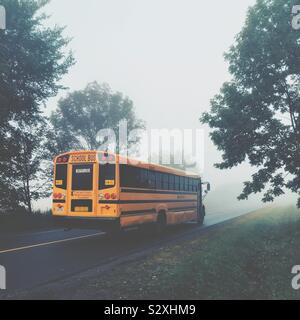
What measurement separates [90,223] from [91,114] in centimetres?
2379

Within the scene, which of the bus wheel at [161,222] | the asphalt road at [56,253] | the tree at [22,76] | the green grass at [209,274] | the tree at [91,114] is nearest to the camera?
the green grass at [209,274]

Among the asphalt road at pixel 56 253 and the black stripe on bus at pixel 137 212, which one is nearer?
the asphalt road at pixel 56 253

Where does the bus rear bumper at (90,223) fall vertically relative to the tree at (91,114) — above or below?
below

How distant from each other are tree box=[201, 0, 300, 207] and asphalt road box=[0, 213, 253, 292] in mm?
6585

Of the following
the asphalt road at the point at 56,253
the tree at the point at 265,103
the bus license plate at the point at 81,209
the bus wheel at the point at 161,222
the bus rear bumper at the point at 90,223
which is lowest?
the asphalt road at the point at 56,253

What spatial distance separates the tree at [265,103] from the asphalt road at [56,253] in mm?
6585

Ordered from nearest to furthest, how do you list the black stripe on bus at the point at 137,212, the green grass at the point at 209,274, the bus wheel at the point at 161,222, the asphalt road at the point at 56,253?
the green grass at the point at 209,274, the asphalt road at the point at 56,253, the black stripe on bus at the point at 137,212, the bus wheel at the point at 161,222

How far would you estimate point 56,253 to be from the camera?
34.4ft

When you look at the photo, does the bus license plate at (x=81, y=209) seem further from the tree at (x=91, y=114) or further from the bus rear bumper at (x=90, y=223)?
the tree at (x=91, y=114)

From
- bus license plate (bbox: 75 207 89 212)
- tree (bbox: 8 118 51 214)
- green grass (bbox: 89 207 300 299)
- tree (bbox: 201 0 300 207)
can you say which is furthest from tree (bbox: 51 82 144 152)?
green grass (bbox: 89 207 300 299)

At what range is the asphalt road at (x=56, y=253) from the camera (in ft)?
25.3

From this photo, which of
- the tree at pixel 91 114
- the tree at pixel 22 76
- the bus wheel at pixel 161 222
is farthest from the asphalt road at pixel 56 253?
the tree at pixel 91 114

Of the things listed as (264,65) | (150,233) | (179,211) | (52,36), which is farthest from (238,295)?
(52,36)
